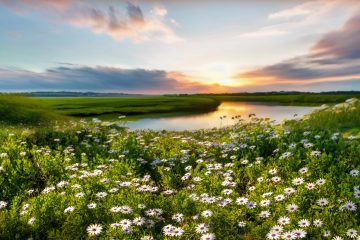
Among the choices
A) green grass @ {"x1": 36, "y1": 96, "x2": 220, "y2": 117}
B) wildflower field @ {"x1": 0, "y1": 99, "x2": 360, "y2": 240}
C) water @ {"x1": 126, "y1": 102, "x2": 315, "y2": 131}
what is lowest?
green grass @ {"x1": 36, "y1": 96, "x2": 220, "y2": 117}

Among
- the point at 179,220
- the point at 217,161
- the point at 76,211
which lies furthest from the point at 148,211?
the point at 217,161

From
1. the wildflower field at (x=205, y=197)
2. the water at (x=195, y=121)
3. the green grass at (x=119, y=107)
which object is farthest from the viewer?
the green grass at (x=119, y=107)

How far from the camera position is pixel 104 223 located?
645 cm

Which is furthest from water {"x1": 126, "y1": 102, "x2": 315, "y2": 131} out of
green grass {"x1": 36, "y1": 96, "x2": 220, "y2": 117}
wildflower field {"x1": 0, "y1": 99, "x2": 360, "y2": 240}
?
green grass {"x1": 36, "y1": 96, "x2": 220, "y2": 117}

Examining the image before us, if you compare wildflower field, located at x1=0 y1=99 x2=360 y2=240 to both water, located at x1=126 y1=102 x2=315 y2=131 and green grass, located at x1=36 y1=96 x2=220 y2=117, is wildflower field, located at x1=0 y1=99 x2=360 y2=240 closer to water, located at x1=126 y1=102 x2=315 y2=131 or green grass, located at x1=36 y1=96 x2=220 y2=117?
water, located at x1=126 y1=102 x2=315 y2=131

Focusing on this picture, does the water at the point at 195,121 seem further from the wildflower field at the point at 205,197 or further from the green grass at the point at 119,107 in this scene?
the green grass at the point at 119,107

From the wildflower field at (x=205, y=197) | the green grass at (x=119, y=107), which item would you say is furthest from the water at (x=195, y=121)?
the green grass at (x=119, y=107)

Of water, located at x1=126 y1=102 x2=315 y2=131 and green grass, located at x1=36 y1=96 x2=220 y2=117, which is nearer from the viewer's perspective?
water, located at x1=126 y1=102 x2=315 y2=131

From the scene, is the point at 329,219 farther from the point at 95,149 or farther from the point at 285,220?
the point at 95,149

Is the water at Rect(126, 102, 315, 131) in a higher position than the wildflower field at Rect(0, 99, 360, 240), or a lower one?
lower

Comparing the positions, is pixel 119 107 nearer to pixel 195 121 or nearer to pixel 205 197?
pixel 195 121

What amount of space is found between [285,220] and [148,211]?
233cm

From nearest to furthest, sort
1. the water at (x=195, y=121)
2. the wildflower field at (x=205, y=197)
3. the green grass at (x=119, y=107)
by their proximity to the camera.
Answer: the wildflower field at (x=205, y=197) → the water at (x=195, y=121) → the green grass at (x=119, y=107)

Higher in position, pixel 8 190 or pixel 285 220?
pixel 285 220
